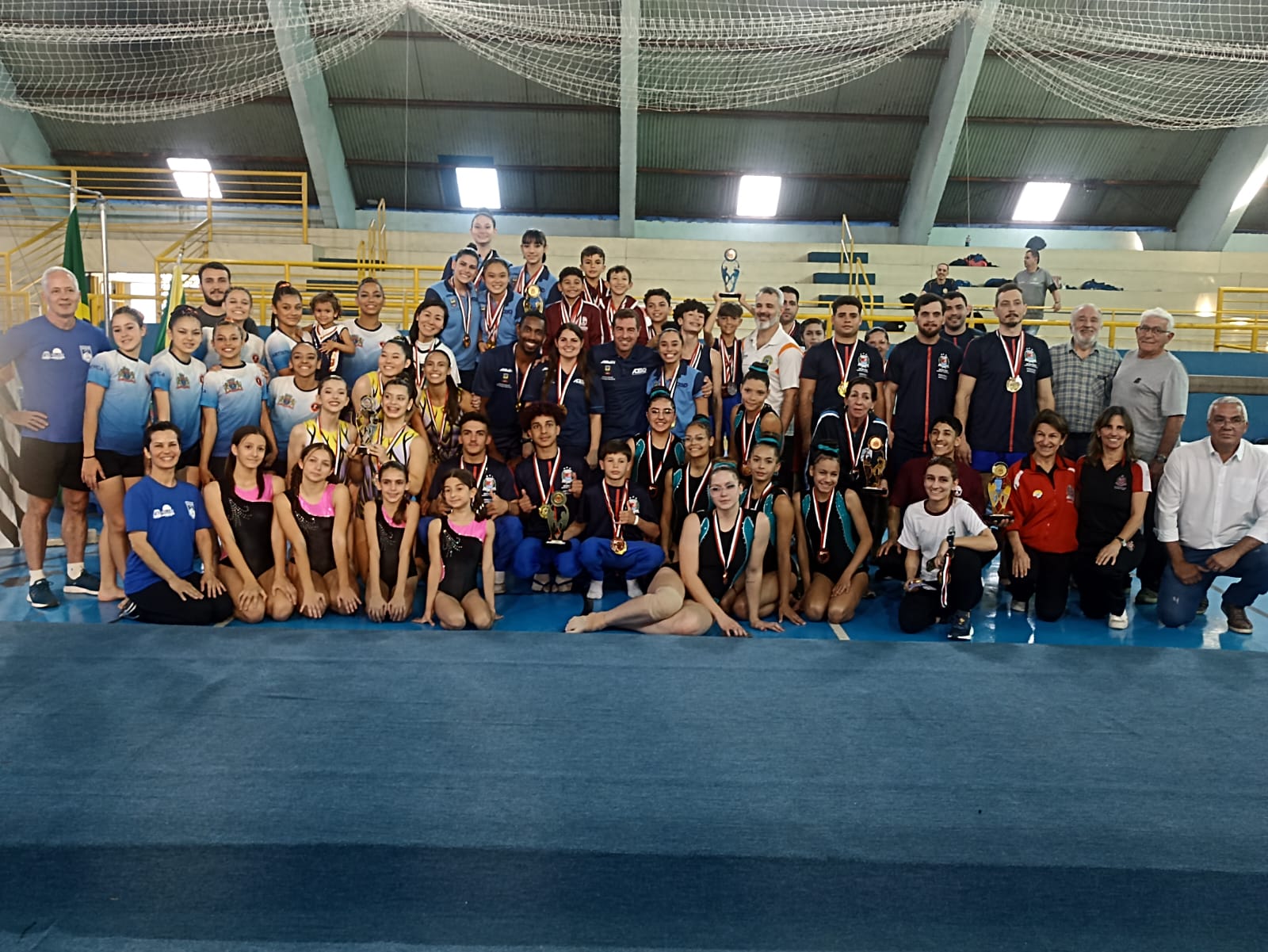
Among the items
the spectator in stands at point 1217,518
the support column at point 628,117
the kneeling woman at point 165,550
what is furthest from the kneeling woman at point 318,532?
the support column at point 628,117

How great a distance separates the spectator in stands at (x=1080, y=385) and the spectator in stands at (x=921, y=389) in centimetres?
65

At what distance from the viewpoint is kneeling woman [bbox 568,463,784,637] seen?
445cm

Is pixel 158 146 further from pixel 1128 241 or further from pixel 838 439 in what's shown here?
pixel 1128 241

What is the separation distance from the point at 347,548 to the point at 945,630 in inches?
136

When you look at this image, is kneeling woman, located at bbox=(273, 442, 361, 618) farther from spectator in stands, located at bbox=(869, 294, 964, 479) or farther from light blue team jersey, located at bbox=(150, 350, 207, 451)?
spectator in stands, located at bbox=(869, 294, 964, 479)

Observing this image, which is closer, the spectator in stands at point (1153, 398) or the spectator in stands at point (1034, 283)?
the spectator in stands at point (1153, 398)

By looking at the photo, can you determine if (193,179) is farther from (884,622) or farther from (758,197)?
(884,622)

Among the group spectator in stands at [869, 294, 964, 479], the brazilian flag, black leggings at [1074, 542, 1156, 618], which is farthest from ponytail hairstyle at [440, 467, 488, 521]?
the brazilian flag

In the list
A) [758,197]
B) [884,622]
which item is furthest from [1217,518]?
[758,197]

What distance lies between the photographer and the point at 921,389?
17.9 feet

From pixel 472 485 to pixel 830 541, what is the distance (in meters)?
2.17

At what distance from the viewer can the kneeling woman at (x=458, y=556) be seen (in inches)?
177

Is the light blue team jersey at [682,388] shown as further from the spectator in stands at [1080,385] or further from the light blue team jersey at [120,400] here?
the light blue team jersey at [120,400]

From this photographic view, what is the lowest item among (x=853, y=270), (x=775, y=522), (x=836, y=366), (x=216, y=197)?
(x=775, y=522)
